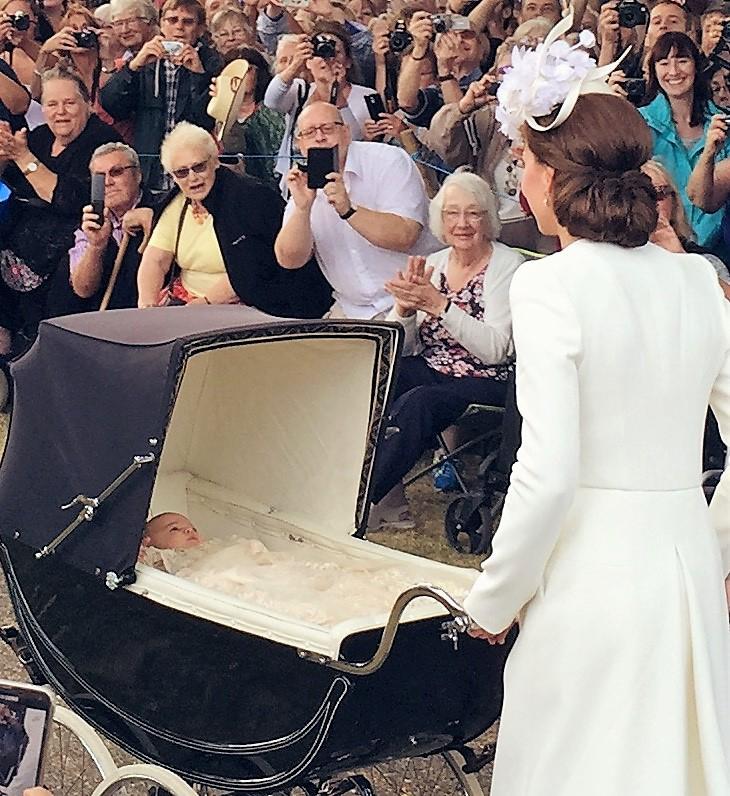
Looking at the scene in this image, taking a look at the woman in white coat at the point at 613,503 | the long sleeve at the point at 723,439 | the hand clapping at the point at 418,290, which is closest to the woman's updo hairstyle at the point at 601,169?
the woman in white coat at the point at 613,503

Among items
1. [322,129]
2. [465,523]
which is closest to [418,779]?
[465,523]

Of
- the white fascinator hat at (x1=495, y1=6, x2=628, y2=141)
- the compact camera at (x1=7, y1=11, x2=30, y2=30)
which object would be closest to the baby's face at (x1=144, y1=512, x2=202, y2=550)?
the white fascinator hat at (x1=495, y1=6, x2=628, y2=141)

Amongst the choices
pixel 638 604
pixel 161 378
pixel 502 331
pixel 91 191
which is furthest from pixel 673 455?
pixel 91 191

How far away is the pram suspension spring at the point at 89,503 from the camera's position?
304 cm

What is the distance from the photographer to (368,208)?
579cm

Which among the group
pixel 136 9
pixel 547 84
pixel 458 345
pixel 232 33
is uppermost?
pixel 136 9

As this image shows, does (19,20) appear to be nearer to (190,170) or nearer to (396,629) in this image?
(190,170)

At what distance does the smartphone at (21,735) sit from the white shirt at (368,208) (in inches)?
120

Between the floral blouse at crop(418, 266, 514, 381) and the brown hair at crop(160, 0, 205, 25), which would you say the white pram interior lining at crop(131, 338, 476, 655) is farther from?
the brown hair at crop(160, 0, 205, 25)

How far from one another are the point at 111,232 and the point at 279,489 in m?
3.11

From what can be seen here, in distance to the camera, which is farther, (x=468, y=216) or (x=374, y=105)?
(x=374, y=105)

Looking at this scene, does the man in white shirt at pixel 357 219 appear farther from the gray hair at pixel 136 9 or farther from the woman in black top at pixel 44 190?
the gray hair at pixel 136 9

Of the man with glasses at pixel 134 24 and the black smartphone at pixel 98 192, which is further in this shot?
the man with glasses at pixel 134 24

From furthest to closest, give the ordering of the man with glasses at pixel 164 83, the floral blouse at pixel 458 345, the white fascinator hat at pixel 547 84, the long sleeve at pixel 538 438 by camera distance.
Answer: the man with glasses at pixel 164 83
the floral blouse at pixel 458 345
the white fascinator hat at pixel 547 84
the long sleeve at pixel 538 438
